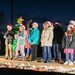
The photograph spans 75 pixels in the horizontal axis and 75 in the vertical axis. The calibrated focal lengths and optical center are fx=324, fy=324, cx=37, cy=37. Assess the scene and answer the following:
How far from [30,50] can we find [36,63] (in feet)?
0.79

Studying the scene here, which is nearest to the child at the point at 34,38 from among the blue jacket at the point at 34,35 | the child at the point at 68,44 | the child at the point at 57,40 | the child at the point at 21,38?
the blue jacket at the point at 34,35

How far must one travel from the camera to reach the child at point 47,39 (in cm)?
507

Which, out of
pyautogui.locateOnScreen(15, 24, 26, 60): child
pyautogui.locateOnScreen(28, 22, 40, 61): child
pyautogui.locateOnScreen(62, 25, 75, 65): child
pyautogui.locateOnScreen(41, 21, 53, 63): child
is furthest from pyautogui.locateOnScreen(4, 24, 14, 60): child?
pyautogui.locateOnScreen(62, 25, 75, 65): child

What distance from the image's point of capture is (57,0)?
506cm

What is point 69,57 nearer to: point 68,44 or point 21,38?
point 68,44

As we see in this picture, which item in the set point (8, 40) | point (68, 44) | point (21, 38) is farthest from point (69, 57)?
point (8, 40)

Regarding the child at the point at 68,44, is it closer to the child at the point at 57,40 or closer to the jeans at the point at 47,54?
the child at the point at 57,40

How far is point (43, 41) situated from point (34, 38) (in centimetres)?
16

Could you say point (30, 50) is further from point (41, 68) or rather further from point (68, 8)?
point (68, 8)

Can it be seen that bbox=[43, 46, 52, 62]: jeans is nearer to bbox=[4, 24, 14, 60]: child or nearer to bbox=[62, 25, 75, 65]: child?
bbox=[62, 25, 75, 65]: child

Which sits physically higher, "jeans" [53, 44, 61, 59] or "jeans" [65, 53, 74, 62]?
"jeans" [53, 44, 61, 59]

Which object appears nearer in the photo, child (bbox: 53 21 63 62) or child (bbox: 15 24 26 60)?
child (bbox: 53 21 63 62)

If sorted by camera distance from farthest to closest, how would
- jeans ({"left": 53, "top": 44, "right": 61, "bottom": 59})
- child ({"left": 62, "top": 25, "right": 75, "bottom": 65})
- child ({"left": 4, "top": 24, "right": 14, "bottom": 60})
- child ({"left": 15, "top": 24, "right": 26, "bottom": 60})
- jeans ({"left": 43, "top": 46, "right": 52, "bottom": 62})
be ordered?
1. child ({"left": 4, "top": 24, "right": 14, "bottom": 60})
2. child ({"left": 15, "top": 24, "right": 26, "bottom": 60})
3. jeans ({"left": 43, "top": 46, "right": 52, "bottom": 62})
4. jeans ({"left": 53, "top": 44, "right": 61, "bottom": 59})
5. child ({"left": 62, "top": 25, "right": 75, "bottom": 65})

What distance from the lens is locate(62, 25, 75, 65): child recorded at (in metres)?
4.89
